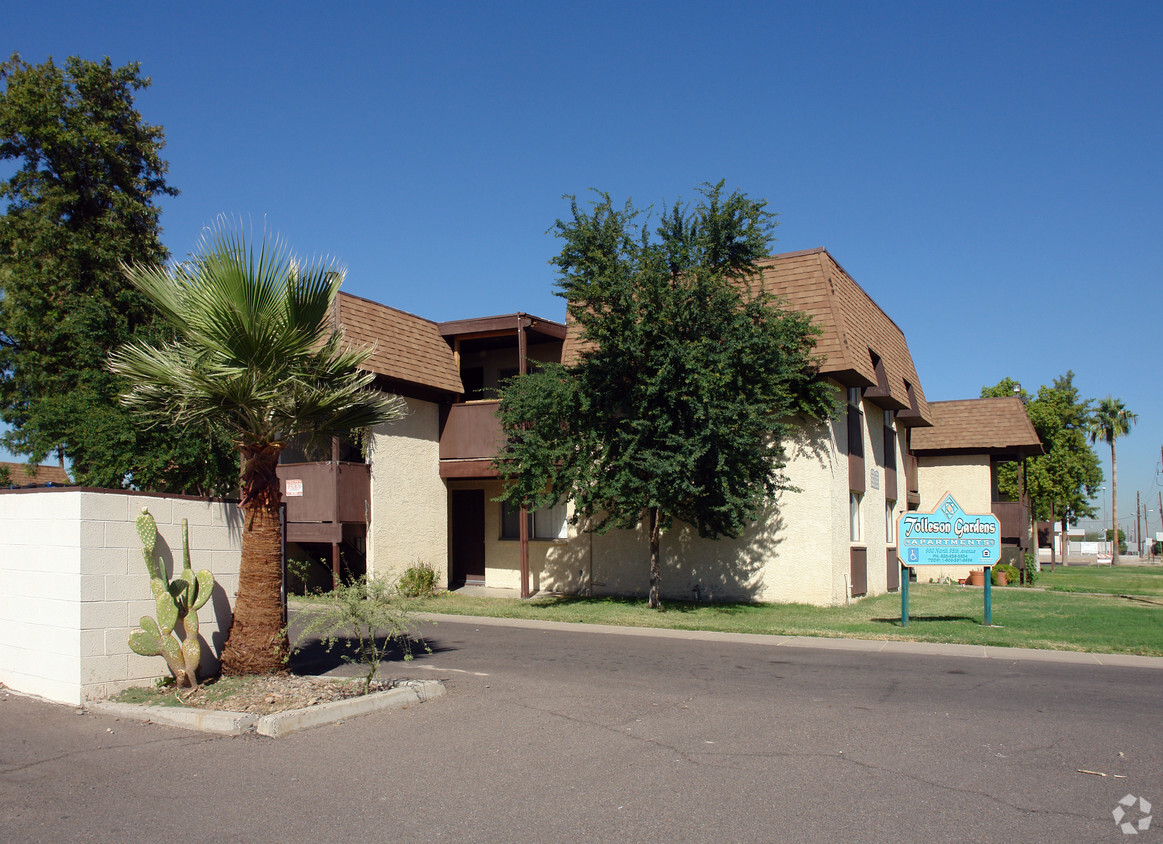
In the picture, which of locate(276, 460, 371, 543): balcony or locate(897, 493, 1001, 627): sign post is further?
locate(276, 460, 371, 543): balcony

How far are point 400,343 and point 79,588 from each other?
13191 mm

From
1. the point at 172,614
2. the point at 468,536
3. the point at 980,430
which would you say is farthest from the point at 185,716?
the point at 980,430

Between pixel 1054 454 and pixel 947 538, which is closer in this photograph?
pixel 947 538

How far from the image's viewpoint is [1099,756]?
22.0 feet

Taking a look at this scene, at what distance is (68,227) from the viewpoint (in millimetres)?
26797

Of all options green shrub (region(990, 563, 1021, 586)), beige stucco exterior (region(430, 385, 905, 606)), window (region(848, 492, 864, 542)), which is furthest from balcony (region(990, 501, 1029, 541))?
window (region(848, 492, 864, 542))

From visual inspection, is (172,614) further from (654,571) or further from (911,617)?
(911,617)

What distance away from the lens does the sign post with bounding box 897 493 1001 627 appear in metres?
15.5

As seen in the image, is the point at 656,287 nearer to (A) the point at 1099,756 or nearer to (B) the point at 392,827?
(A) the point at 1099,756

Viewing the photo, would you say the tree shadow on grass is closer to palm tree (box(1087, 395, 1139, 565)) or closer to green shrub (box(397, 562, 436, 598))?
green shrub (box(397, 562, 436, 598))

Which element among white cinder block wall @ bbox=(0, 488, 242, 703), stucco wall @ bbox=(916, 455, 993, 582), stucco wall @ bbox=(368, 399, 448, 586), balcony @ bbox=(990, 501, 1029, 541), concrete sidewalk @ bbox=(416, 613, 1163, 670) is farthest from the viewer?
balcony @ bbox=(990, 501, 1029, 541)

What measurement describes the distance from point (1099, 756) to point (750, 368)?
10665 millimetres

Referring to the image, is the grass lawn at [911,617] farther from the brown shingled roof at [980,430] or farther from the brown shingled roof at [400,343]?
the brown shingled roof at [980,430]

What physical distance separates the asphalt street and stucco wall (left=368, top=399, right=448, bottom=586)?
35.1 ft
